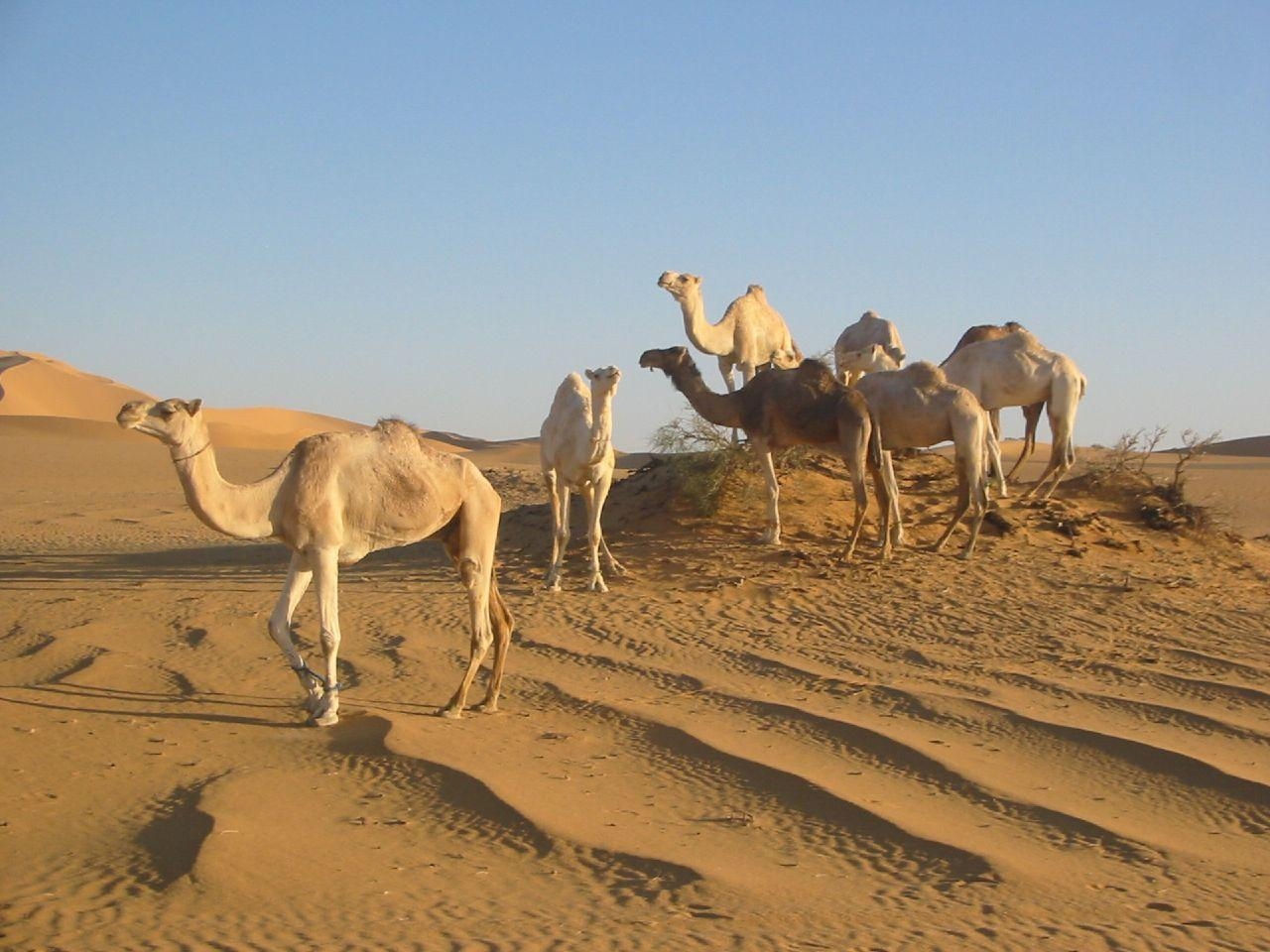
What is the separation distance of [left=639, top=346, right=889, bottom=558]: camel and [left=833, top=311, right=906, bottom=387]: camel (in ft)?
10.4

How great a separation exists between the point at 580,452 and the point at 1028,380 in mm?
5995

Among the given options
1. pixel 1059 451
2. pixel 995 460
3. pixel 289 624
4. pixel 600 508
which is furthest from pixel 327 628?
pixel 1059 451

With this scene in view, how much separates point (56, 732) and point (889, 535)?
7813 mm

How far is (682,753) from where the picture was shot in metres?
7.52

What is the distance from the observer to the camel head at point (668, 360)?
47.8 ft

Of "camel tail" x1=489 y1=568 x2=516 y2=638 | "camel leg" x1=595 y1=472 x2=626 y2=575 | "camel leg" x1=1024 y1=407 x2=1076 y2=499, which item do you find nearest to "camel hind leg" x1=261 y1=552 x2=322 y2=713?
"camel tail" x1=489 y1=568 x2=516 y2=638

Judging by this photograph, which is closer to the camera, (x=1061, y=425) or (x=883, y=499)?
(x=883, y=499)

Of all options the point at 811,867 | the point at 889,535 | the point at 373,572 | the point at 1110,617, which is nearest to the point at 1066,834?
the point at 811,867

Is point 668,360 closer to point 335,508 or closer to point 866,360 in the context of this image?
point 866,360

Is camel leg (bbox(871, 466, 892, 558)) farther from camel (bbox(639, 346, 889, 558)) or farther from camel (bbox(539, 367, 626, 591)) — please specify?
camel (bbox(539, 367, 626, 591))

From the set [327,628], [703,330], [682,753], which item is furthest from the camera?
[703,330]

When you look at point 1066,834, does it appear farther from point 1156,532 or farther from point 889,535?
point 1156,532

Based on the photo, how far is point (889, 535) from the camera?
43.4ft

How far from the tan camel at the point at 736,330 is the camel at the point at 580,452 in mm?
3995
